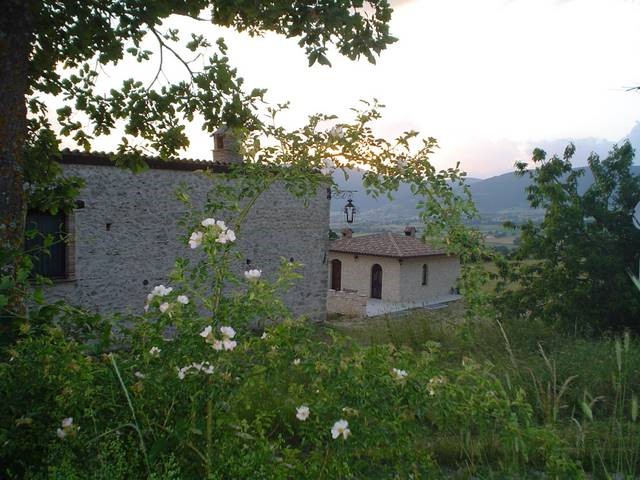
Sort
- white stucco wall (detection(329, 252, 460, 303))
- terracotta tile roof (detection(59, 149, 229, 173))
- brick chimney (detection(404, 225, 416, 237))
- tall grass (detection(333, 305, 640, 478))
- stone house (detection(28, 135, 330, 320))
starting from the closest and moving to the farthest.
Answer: tall grass (detection(333, 305, 640, 478))
terracotta tile roof (detection(59, 149, 229, 173))
stone house (detection(28, 135, 330, 320))
white stucco wall (detection(329, 252, 460, 303))
brick chimney (detection(404, 225, 416, 237))

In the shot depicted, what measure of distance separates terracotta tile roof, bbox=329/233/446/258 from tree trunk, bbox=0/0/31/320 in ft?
67.4

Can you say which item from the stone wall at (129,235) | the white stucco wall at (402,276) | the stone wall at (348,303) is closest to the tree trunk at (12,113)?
the stone wall at (129,235)

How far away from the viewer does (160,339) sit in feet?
9.72

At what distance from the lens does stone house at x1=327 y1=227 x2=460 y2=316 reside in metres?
24.8

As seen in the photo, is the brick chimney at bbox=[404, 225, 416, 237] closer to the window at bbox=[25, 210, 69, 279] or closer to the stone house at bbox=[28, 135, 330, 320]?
the stone house at bbox=[28, 135, 330, 320]

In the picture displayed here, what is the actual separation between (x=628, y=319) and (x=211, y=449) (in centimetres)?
1175

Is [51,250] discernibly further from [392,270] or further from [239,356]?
[392,270]

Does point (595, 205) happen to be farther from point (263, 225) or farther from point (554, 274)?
point (263, 225)

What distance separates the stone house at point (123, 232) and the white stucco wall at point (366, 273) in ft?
32.9

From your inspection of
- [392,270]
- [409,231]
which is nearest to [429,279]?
[392,270]

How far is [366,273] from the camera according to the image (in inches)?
1025

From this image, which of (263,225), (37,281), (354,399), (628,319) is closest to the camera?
(354,399)

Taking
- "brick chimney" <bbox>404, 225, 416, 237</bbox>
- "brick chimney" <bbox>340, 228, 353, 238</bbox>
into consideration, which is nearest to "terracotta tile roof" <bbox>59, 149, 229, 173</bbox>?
"brick chimney" <bbox>340, 228, 353, 238</bbox>

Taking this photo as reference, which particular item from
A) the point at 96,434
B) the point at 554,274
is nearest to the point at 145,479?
the point at 96,434
